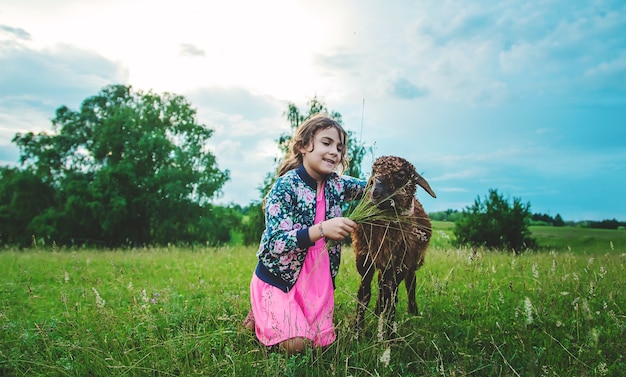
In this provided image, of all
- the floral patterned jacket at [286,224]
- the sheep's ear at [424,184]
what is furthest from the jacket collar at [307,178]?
the sheep's ear at [424,184]

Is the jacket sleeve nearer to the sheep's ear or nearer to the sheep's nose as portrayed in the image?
the sheep's nose

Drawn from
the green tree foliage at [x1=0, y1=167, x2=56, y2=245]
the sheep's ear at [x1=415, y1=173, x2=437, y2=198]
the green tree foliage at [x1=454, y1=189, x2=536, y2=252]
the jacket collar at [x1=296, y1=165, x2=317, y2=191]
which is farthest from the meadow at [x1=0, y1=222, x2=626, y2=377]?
the green tree foliage at [x1=0, y1=167, x2=56, y2=245]

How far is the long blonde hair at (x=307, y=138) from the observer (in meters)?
4.08

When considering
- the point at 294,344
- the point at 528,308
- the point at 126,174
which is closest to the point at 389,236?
the point at 294,344

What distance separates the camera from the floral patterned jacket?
382 centimetres

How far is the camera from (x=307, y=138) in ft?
13.6

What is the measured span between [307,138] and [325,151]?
0.25 meters

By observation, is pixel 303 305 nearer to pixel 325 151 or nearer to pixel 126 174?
pixel 325 151

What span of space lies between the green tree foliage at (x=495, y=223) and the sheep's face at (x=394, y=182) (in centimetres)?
1133

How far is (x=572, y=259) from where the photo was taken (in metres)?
7.52

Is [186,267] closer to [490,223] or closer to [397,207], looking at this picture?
[397,207]

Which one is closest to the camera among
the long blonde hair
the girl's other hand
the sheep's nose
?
the girl's other hand

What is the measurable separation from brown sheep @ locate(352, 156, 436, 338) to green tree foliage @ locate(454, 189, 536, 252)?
36.4ft

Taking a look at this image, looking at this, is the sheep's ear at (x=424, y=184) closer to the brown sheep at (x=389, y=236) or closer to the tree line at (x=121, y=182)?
the brown sheep at (x=389, y=236)
